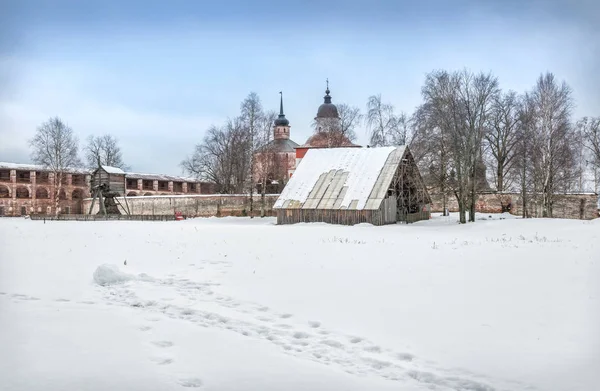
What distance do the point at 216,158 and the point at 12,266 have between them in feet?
176

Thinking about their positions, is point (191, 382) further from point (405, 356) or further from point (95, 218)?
point (95, 218)

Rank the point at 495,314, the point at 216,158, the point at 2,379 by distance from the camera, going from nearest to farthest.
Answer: the point at 2,379, the point at 495,314, the point at 216,158

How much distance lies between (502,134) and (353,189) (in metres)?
18.3

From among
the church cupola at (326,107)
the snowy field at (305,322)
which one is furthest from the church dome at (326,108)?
the snowy field at (305,322)

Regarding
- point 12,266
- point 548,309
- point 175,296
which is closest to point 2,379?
point 175,296

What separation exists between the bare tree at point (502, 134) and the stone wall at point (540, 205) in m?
1.24

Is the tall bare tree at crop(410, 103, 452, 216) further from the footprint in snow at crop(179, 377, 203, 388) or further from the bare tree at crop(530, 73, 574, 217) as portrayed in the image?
the footprint in snow at crop(179, 377, 203, 388)

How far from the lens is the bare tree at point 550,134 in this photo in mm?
30250

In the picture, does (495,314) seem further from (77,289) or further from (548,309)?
(77,289)

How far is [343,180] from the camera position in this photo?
34250 millimetres

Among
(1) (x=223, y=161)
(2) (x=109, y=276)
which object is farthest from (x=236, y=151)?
(2) (x=109, y=276)

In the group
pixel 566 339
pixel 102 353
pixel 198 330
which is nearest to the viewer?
pixel 102 353

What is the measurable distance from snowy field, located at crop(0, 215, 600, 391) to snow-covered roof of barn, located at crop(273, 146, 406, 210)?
59.8 feet

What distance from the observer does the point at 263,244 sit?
57.4ft
